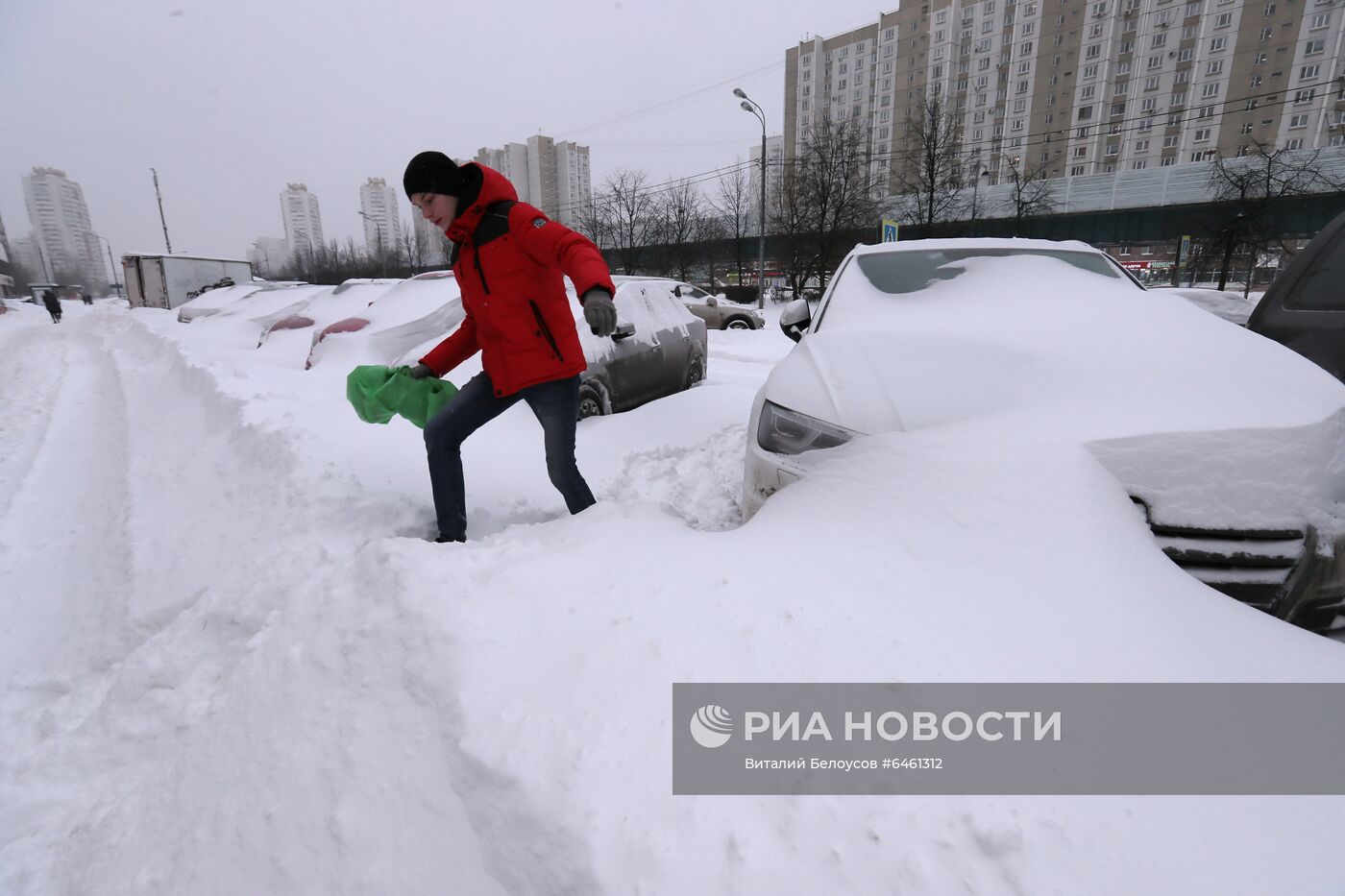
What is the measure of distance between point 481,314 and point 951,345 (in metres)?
1.93

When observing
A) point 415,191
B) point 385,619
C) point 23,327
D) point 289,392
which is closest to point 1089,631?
point 385,619

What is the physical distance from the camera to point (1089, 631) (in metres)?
1.37

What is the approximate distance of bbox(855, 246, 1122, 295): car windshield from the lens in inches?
140

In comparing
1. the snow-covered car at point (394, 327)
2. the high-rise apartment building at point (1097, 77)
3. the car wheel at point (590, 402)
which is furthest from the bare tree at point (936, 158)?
the car wheel at point (590, 402)

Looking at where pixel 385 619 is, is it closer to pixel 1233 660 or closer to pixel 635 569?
pixel 635 569

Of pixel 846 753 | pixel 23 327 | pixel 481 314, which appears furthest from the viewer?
pixel 23 327

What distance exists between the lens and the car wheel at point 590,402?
16.3ft

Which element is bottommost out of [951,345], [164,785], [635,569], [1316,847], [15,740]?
[15,740]

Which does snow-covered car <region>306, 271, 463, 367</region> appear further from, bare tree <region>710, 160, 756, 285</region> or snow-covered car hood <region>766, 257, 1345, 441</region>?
bare tree <region>710, 160, 756, 285</region>

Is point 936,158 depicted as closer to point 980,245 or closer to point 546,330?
point 980,245

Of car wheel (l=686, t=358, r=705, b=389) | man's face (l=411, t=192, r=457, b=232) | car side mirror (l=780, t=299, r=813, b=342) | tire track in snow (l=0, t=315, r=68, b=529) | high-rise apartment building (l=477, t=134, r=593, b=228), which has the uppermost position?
high-rise apartment building (l=477, t=134, r=593, b=228)

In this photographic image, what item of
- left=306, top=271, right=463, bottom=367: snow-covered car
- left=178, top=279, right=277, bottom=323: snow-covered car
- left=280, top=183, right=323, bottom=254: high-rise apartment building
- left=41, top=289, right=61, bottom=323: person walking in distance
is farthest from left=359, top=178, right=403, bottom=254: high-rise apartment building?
left=306, top=271, right=463, bottom=367: snow-covered car

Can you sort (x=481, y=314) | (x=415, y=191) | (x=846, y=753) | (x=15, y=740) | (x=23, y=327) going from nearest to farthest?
(x=846, y=753) → (x=15, y=740) → (x=415, y=191) → (x=481, y=314) → (x=23, y=327)

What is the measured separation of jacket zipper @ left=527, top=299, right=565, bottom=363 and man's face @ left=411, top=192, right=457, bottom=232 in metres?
0.46
